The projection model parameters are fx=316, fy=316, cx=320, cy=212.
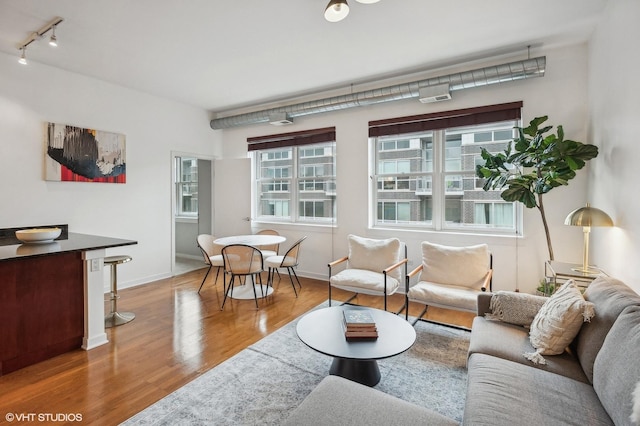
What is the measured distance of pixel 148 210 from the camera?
520 cm

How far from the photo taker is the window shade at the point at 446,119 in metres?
3.88

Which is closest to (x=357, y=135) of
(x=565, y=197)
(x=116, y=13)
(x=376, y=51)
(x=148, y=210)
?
(x=376, y=51)

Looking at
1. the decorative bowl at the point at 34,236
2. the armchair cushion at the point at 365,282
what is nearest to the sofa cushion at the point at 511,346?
the armchair cushion at the point at 365,282

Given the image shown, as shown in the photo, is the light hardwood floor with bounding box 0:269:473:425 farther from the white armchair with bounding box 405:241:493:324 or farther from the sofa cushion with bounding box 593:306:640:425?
the sofa cushion with bounding box 593:306:640:425

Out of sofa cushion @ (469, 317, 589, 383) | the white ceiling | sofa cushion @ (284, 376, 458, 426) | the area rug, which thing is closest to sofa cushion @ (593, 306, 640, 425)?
sofa cushion @ (469, 317, 589, 383)

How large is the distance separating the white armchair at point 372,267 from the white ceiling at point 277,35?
2.31 metres

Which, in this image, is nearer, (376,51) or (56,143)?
(376,51)

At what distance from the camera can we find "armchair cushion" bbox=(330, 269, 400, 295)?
3.60m

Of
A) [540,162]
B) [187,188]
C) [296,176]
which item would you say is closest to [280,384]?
[540,162]

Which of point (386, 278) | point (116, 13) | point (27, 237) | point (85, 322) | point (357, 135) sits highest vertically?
point (116, 13)

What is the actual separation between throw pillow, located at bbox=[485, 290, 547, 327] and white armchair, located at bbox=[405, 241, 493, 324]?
1.76 feet

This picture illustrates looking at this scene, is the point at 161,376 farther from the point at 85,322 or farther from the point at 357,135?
the point at 357,135

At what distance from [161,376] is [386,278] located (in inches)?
92.3

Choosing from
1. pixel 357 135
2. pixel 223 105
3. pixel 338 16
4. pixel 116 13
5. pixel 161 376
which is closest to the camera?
pixel 338 16
